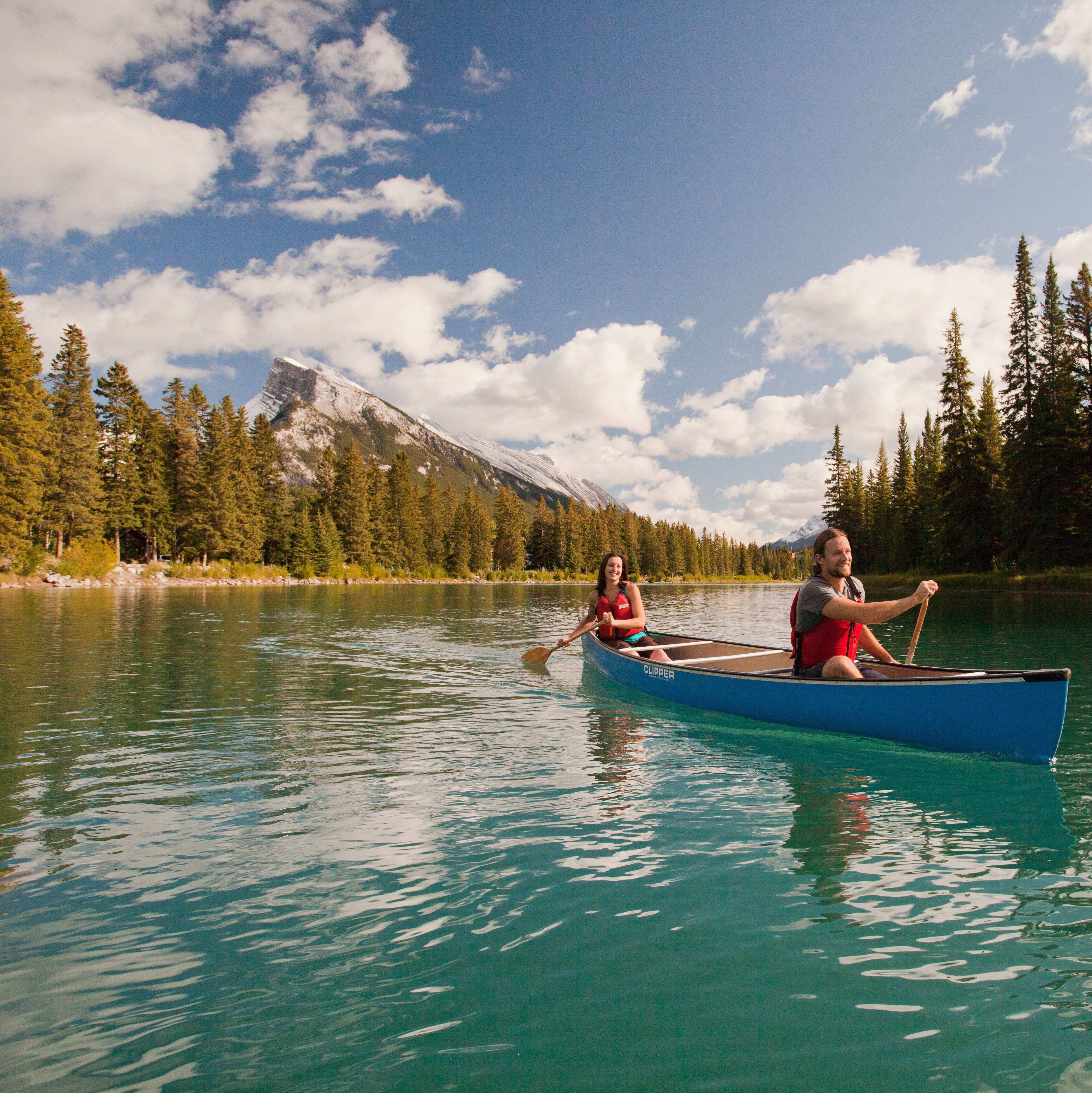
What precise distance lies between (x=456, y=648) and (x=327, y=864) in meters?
12.9

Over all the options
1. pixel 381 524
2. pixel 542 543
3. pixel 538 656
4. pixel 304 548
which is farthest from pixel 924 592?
pixel 542 543

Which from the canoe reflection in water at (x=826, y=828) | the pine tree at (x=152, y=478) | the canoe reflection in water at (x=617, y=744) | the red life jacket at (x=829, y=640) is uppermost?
the pine tree at (x=152, y=478)

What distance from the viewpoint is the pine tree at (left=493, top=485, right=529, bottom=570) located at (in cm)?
9688

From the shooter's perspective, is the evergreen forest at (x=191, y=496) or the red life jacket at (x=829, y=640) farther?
the evergreen forest at (x=191, y=496)

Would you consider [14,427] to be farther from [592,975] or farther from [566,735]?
[592,975]

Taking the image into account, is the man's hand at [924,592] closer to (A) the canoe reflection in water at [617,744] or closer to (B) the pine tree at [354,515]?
(A) the canoe reflection in water at [617,744]

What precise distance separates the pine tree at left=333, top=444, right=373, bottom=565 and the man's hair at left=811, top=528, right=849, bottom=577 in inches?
2749

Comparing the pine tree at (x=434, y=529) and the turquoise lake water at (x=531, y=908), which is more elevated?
the pine tree at (x=434, y=529)

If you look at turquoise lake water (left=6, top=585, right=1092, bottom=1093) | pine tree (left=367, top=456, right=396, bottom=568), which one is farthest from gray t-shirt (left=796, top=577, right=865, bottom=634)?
pine tree (left=367, top=456, right=396, bottom=568)

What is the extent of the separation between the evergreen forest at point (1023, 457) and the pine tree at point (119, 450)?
205 feet

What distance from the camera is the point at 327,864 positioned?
4555 mm

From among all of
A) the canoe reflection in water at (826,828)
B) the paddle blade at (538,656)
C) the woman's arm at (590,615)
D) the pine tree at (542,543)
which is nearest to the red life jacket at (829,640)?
the canoe reflection in water at (826,828)

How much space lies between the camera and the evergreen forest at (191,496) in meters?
38.4

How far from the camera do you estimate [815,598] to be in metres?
7.46
